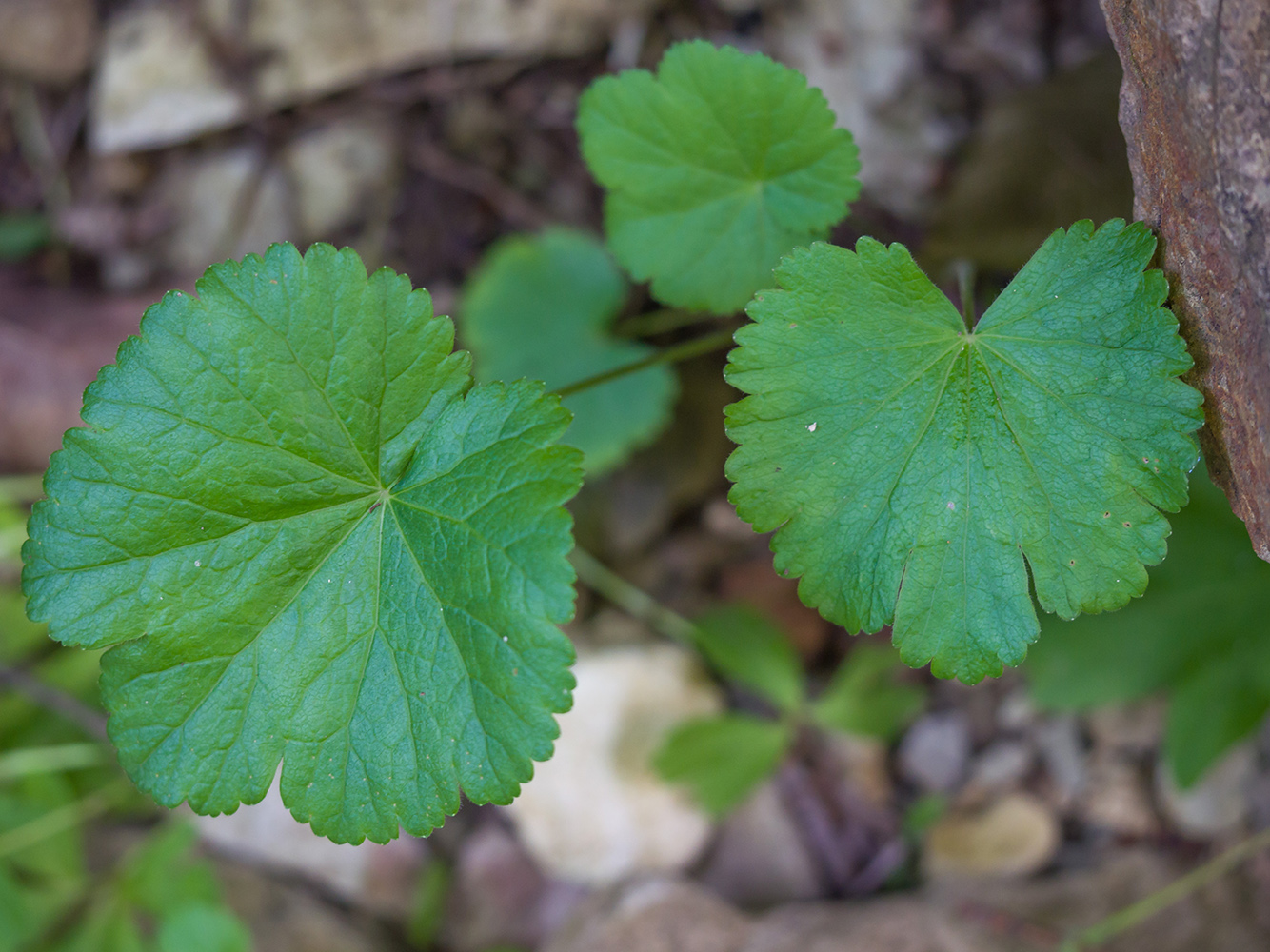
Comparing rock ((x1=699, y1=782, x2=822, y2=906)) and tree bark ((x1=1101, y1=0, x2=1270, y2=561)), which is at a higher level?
tree bark ((x1=1101, y1=0, x2=1270, y2=561))

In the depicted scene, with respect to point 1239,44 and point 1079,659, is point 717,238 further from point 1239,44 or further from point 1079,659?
point 1079,659

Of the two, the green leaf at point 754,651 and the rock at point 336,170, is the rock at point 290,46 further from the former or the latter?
the green leaf at point 754,651

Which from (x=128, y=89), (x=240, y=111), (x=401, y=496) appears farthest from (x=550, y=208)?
(x=401, y=496)

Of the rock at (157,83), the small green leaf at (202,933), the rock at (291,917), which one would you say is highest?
the rock at (157,83)

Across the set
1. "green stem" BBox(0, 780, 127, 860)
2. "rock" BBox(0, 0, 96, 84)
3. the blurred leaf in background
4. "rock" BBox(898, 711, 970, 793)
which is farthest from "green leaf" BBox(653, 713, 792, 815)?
"rock" BBox(0, 0, 96, 84)

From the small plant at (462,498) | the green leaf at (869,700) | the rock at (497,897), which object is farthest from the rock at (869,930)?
the small plant at (462,498)

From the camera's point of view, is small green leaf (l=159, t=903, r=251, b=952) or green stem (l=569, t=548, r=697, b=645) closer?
small green leaf (l=159, t=903, r=251, b=952)

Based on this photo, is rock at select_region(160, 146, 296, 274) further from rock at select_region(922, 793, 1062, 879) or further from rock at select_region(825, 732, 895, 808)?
rock at select_region(922, 793, 1062, 879)

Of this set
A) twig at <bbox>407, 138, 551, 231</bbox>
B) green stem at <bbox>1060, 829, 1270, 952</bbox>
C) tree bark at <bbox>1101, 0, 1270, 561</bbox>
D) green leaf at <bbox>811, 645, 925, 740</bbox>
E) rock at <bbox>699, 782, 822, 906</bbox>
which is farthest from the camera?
twig at <bbox>407, 138, 551, 231</bbox>
